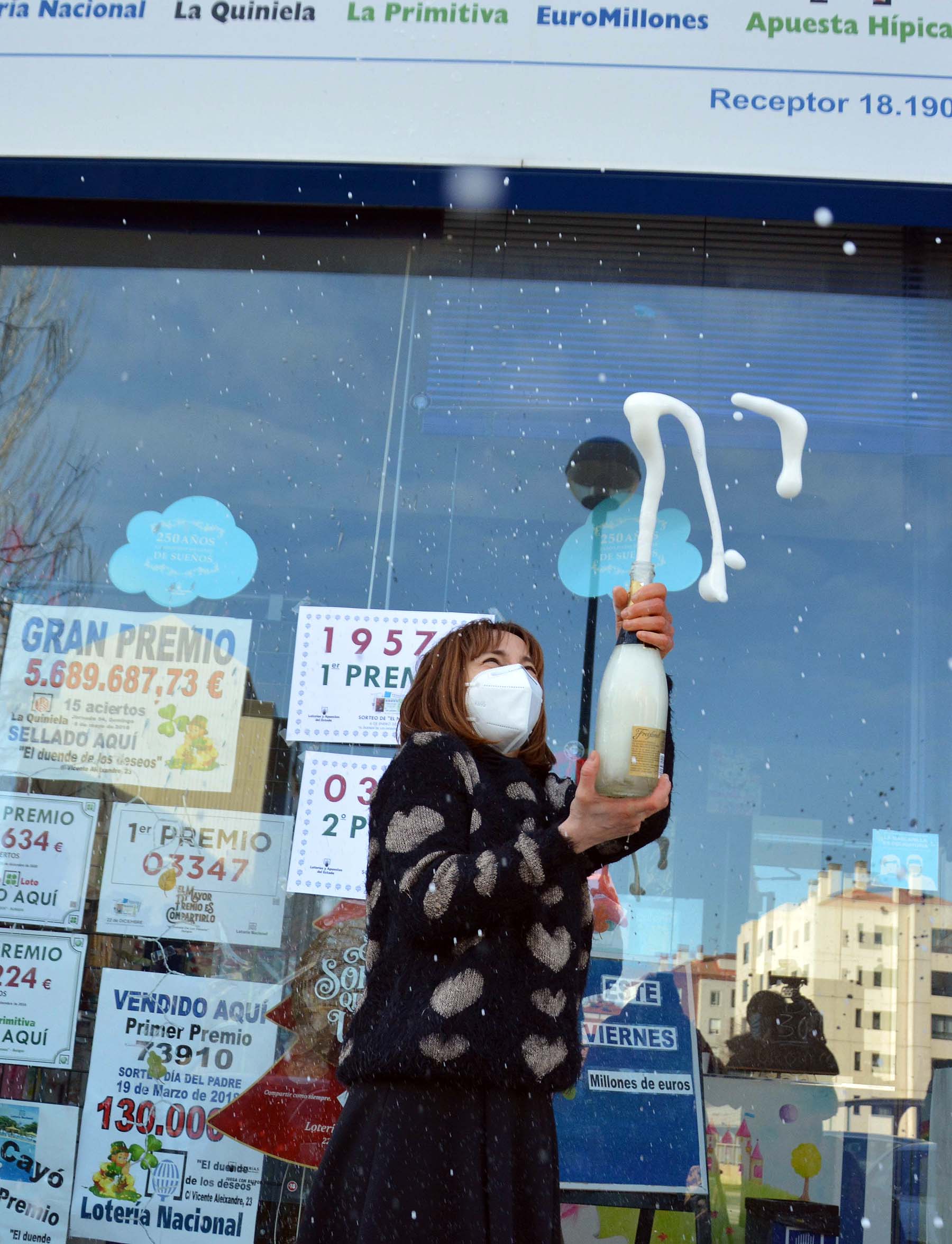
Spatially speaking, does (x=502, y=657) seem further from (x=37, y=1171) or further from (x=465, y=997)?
(x=37, y=1171)

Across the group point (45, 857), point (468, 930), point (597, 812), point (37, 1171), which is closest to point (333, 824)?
point (45, 857)

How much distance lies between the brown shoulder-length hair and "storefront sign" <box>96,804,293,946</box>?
2007 millimetres

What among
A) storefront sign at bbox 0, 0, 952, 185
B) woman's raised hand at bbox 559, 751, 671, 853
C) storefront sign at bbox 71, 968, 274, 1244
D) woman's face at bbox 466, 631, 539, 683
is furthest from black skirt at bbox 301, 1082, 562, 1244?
storefront sign at bbox 0, 0, 952, 185

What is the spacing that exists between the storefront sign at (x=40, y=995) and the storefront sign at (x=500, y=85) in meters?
2.78

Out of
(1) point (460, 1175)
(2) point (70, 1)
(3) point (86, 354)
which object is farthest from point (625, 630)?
(2) point (70, 1)

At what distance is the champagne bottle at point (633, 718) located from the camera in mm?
2125

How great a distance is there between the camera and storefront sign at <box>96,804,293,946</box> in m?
4.35

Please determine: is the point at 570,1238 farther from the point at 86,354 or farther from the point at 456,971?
the point at 86,354

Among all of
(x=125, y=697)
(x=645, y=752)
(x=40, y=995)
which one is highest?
(x=125, y=697)

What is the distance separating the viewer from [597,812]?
2115 millimetres

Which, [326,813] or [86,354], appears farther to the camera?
[86,354]

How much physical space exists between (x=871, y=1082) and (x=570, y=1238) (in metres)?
1.06

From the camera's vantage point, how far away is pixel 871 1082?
402 centimetres

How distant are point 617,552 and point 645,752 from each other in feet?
8.01
